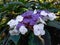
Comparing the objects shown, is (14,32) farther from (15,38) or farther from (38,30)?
(38,30)

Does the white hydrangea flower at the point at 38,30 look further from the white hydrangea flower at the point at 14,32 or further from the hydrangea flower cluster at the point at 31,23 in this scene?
the white hydrangea flower at the point at 14,32

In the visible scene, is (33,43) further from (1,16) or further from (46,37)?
(1,16)

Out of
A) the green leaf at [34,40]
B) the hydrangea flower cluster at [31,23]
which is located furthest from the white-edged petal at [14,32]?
the green leaf at [34,40]

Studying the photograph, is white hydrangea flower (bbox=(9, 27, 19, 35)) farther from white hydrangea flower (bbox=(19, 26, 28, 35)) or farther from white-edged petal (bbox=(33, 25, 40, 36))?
white-edged petal (bbox=(33, 25, 40, 36))

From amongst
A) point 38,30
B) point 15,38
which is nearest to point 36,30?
point 38,30

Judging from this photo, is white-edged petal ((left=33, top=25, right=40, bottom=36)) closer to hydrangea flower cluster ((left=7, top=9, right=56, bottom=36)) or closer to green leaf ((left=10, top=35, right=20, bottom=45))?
hydrangea flower cluster ((left=7, top=9, right=56, bottom=36))

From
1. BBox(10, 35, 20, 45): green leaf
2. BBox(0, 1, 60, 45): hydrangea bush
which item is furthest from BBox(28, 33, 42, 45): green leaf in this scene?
BBox(10, 35, 20, 45): green leaf

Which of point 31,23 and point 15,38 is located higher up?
point 31,23

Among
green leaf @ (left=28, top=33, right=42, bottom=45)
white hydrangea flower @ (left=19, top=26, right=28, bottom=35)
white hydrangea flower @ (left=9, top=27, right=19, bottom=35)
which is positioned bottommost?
green leaf @ (left=28, top=33, right=42, bottom=45)

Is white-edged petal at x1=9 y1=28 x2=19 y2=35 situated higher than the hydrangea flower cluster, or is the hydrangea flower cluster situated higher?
the hydrangea flower cluster

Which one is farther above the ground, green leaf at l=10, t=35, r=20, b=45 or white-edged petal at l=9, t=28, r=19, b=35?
white-edged petal at l=9, t=28, r=19, b=35

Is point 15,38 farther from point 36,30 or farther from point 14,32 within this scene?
point 36,30
